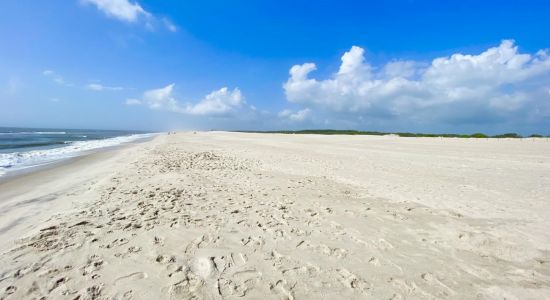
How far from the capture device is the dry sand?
3.57 metres

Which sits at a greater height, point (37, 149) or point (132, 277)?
point (132, 277)

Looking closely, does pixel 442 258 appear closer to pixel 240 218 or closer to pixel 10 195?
pixel 240 218

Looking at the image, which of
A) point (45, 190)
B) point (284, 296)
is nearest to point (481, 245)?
point (284, 296)

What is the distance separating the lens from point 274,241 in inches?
193

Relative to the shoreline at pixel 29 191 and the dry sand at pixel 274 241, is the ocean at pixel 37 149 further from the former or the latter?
the dry sand at pixel 274 241

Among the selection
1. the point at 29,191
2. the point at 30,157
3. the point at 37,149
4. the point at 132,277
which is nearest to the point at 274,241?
the point at 132,277

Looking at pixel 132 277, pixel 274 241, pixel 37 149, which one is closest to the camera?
pixel 132 277

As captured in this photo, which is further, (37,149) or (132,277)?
(37,149)

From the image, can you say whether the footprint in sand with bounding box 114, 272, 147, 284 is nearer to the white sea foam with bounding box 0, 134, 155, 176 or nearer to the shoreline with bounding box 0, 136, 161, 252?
the shoreline with bounding box 0, 136, 161, 252

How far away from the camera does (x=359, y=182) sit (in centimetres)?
1023

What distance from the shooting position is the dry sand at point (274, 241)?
140 inches

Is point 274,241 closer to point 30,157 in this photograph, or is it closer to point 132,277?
point 132,277

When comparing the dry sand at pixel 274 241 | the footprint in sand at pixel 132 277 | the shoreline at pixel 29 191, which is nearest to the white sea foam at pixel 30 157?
the shoreline at pixel 29 191

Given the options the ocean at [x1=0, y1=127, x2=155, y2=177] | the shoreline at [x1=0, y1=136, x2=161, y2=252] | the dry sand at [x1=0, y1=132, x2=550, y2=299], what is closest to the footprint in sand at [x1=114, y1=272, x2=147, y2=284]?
the dry sand at [x1=0, y1=132, x2=550, y2=299]
